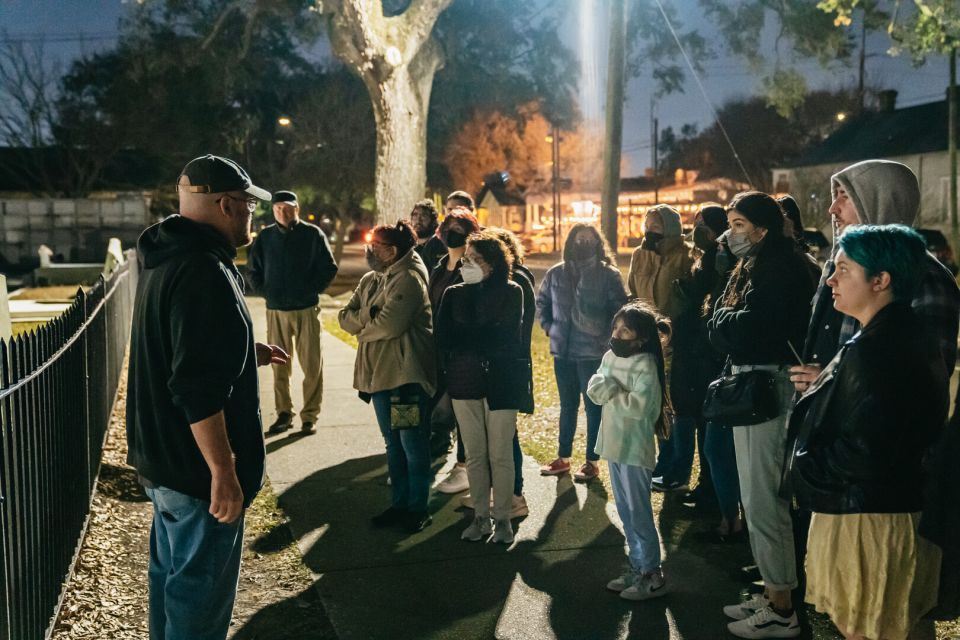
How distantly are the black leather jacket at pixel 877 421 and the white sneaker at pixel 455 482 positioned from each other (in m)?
3.63

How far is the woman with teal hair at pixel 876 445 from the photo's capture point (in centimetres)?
307

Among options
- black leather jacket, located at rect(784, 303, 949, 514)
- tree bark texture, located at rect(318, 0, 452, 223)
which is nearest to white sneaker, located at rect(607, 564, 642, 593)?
black leather jacket, located at rect(784, 303, 949, 514)

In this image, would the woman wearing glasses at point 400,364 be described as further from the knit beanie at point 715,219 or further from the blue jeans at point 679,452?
the knit beanie at point 715,219

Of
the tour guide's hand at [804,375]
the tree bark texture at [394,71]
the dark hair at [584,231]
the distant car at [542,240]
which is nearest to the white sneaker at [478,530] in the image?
the dark hair at [584,231]

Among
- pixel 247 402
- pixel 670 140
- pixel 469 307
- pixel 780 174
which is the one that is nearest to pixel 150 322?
pixel 247 402

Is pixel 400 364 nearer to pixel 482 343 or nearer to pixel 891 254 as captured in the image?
pixel 482 343

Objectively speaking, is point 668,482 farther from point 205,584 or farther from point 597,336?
point 205,584

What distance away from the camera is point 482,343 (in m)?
5.46

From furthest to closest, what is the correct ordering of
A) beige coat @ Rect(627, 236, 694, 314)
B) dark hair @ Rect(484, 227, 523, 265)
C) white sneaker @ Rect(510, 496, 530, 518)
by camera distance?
beige coat @ Rect(627, 236, 694, 314)
white sneaker @ Rect(510, 496, 530, 518)
dark hair @ Rect(484, 227, 523, 265)

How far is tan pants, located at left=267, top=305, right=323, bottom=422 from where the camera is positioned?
27.4ft

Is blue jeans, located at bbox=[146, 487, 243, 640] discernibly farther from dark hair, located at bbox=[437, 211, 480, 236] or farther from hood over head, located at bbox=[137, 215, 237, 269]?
dark hair, located at bbox=[437, 211, 480, 236]

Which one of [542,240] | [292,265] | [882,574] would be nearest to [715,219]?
[882,574]

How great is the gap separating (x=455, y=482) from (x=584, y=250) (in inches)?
73.8

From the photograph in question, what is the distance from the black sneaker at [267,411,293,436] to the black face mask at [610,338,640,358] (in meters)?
4.27
